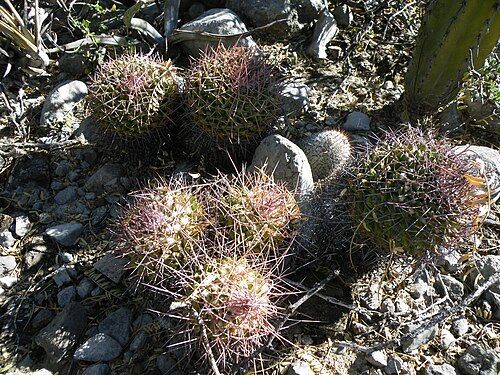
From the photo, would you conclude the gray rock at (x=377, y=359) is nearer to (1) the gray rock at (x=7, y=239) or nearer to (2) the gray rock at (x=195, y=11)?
(1) the gray rock at (x=7, y=239)

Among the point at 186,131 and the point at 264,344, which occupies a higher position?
the point at 186,131

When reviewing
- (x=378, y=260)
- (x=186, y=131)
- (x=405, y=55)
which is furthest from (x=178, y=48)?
(x=378, y=260)

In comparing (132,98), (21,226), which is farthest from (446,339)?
(21,226)

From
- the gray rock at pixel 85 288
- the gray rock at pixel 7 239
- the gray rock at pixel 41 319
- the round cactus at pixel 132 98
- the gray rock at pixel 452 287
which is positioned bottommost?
the gray rock at pixel 41 319

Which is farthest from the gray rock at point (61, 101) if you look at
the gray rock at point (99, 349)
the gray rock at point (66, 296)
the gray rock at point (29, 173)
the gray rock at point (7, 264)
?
the gray rock at point (99, 349)

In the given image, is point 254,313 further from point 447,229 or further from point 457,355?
point 457,355

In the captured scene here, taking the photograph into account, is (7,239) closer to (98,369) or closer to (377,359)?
(98,369)
